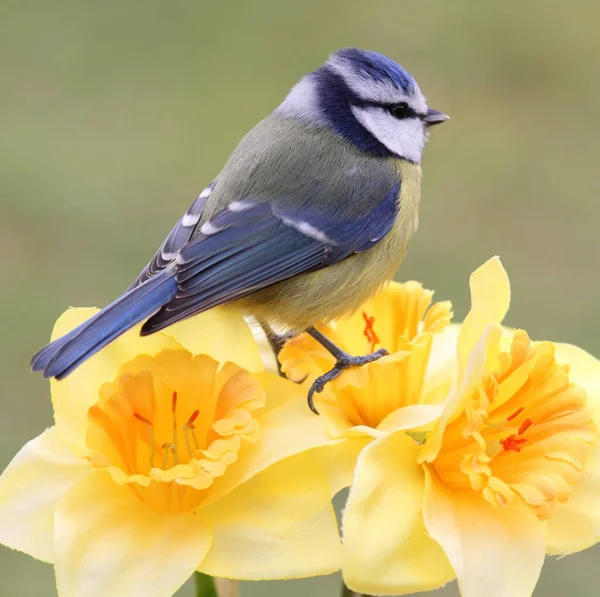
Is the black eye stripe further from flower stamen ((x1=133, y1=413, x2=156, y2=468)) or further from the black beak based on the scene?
flower stamen ((x1=133, y1=413, x2=156, y2=468))

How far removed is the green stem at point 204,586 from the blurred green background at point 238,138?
2291mm

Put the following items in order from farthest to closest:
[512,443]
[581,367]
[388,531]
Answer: [581,367] < [512,443] < [388,531]

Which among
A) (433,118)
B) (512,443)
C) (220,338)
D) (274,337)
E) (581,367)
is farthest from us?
(433,118)

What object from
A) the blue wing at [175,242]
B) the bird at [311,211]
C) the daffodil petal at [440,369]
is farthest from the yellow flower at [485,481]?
the blue wing at [175,242]

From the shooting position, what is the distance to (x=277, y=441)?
1.43m

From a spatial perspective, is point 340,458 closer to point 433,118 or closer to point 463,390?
point 463,390

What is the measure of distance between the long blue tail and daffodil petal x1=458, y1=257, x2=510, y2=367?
52cm

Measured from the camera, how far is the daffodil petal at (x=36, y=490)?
1.41 m

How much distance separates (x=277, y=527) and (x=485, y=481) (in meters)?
0.28

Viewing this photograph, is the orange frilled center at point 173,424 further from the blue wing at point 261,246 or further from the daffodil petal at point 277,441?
the blue wing at point 261,246

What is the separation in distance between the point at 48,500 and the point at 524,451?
66 centimetres

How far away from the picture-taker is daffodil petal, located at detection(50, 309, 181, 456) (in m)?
1.48

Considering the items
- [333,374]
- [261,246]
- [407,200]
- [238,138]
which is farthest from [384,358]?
[238,138]

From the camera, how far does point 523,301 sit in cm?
523
